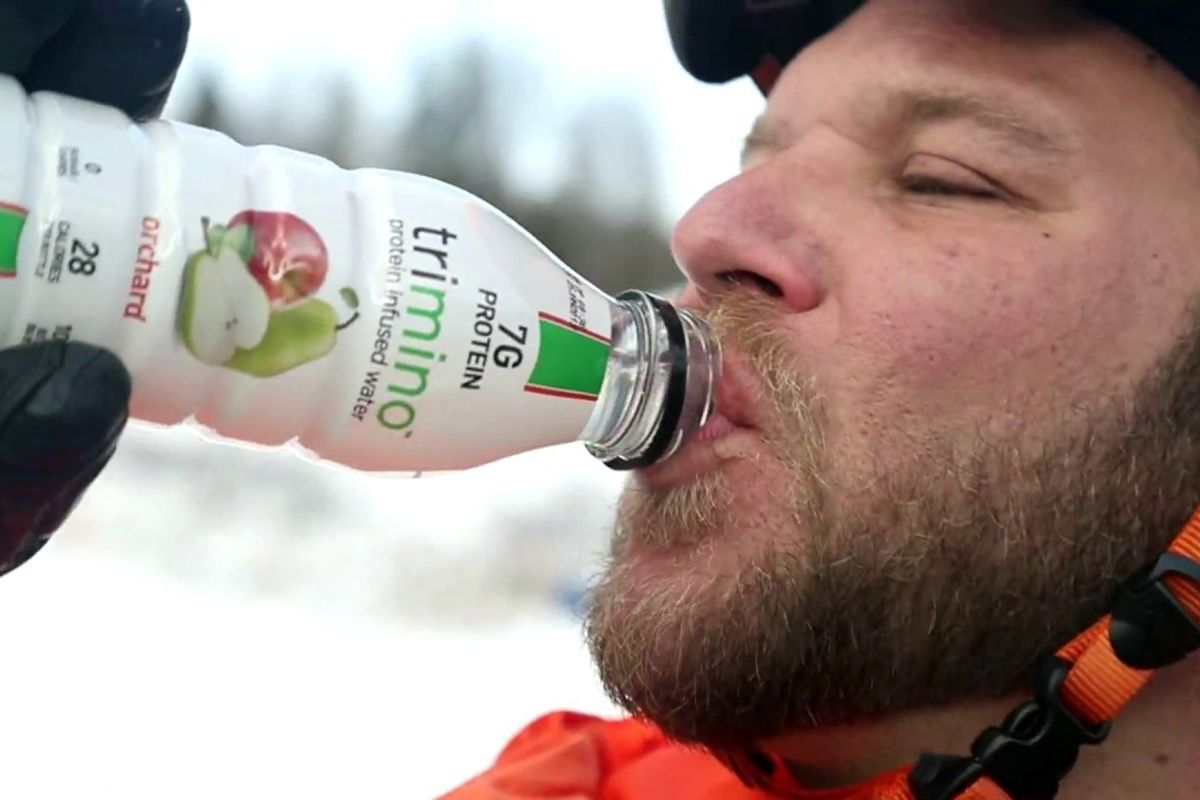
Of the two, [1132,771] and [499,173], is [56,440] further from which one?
[499,173]

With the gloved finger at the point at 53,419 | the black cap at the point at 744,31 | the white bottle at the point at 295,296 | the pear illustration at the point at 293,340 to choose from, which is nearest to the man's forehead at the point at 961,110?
the black cap at the point at 744,31

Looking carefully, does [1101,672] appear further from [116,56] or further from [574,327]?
[116,56]

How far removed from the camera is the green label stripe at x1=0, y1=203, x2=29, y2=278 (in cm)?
55

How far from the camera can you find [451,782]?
1668 millimetres

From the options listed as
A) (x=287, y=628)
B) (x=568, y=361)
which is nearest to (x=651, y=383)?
(x=568, y=361)

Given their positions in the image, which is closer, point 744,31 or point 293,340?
point 293,340

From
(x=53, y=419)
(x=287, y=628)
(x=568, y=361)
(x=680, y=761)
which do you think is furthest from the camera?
(x=287, y=628)

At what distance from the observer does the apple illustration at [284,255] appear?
0.60 metres

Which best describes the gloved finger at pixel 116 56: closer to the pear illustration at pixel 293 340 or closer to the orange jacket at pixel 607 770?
the pear illustration at pixel 293 340

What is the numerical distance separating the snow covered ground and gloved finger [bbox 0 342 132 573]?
1.00 metres

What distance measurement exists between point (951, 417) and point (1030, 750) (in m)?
0.18

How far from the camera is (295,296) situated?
61 cm

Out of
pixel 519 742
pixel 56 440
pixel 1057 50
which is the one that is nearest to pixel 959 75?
pixel 1057 50

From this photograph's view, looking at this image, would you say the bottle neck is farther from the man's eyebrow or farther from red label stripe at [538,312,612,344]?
the man's eyebrow
